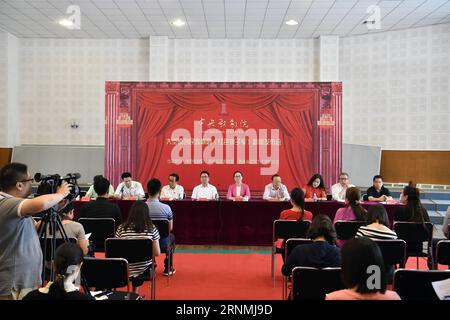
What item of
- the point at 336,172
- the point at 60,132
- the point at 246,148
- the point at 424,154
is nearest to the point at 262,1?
the point at 246,148

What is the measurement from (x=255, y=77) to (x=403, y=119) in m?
3.35

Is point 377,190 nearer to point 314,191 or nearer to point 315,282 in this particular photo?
point 314,191

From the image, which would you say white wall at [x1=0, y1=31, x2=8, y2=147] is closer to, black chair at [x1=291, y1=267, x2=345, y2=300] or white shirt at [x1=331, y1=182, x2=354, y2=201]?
white shirt at [x1=331, y1=182, x2=354, y2=201]

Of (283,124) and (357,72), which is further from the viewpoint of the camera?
(357,72)

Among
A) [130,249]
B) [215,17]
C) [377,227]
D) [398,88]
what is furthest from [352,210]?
[398,88]

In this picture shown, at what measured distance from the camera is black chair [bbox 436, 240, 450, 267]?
3.19 m

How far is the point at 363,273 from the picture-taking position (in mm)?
1551

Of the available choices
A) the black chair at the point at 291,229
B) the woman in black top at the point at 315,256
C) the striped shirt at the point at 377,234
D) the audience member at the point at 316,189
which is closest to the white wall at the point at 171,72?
the audience member at the point at 316,189

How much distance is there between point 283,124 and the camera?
26.7ft

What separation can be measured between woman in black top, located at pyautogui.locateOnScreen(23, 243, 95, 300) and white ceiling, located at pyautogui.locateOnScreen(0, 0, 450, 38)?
6.22 metres

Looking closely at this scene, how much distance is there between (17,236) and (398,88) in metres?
8.55

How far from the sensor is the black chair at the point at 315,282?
2252 mm

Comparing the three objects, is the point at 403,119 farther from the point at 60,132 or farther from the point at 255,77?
the point at 60,132

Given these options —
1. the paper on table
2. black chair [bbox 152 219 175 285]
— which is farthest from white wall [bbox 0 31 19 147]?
the paper on table
